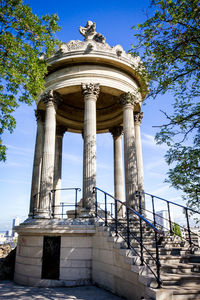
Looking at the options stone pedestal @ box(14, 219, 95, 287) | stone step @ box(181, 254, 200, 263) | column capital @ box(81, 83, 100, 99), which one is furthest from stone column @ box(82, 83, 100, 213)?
stone step @ box(181, 254, 200, 263)

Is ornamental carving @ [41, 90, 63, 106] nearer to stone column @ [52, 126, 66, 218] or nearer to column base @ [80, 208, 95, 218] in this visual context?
stone column @ [52, 126, 66, 218]

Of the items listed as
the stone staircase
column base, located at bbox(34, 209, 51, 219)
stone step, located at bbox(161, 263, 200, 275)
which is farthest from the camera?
column base, located at bbox(34, 209, 51, 219)

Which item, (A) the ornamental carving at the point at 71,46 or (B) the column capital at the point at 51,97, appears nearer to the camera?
(A) the ornamental carving at the point at 71,46

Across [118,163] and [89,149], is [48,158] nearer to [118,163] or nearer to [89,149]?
[89,149]

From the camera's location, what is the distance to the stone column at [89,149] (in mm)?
11406

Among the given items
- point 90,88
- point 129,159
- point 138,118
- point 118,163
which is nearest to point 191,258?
point 129,159

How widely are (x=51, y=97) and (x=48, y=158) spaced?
4.07m

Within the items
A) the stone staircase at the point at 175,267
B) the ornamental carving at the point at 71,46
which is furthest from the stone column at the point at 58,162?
the stone staircase at the point at 175,267

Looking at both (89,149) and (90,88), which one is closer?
(89,149)

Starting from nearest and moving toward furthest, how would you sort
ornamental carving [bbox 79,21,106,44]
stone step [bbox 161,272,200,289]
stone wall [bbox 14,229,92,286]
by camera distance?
stone step [bbox 161,272,200,289]
stone wall [bbox 14,229,92,286]
ornamental carving [bbox 79,21,106,44]

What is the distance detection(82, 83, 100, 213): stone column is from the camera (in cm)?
1141

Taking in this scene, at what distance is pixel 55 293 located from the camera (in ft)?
25.4

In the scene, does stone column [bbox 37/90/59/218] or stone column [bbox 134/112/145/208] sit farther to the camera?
stone column [bbox 134/112/145/208]

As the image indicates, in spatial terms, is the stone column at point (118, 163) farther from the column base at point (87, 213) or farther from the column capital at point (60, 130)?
the column base at point (87, 213)
